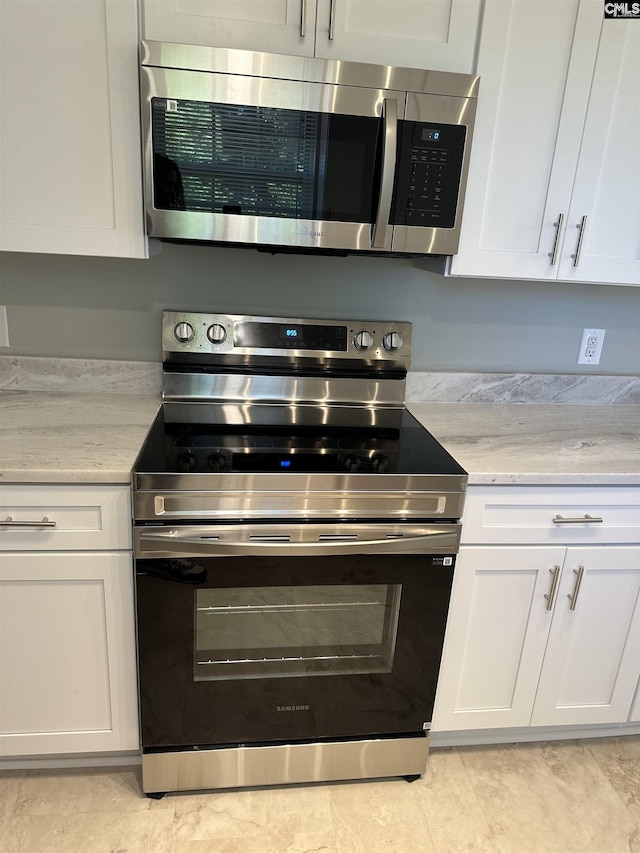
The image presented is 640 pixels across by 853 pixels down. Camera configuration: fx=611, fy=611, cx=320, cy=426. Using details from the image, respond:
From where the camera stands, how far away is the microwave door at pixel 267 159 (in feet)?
4.60

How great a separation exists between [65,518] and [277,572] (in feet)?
1.67

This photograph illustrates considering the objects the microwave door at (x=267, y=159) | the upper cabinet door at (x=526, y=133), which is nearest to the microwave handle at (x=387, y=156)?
the microwave door at (x=267, y=159)

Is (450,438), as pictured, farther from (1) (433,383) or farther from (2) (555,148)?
(2) (555,148)

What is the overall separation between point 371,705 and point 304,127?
4.86 ft

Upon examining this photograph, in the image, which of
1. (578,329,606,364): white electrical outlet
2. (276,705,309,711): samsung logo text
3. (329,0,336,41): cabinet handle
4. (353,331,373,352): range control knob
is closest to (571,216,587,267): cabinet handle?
(578,329,606,364): white electrical outlet

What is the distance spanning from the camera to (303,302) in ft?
6.30

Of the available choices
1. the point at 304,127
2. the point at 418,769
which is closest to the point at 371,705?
the point at 418,769

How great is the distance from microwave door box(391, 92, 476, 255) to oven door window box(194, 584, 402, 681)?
2.95 ft

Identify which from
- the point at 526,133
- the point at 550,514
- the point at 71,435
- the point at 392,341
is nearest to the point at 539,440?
the point at 550,514

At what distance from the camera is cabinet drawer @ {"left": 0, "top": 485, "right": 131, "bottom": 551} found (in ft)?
4.55

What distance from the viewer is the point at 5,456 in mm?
1400

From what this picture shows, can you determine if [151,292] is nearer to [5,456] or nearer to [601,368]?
[5,456]

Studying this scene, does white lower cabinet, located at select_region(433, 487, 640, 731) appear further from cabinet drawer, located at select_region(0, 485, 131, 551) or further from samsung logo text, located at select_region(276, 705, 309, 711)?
cabinet drawer, located at select_region(0, 485, 131, 551)

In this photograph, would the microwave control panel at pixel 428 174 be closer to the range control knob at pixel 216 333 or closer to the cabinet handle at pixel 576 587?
the range control knob at pixel 216 333
